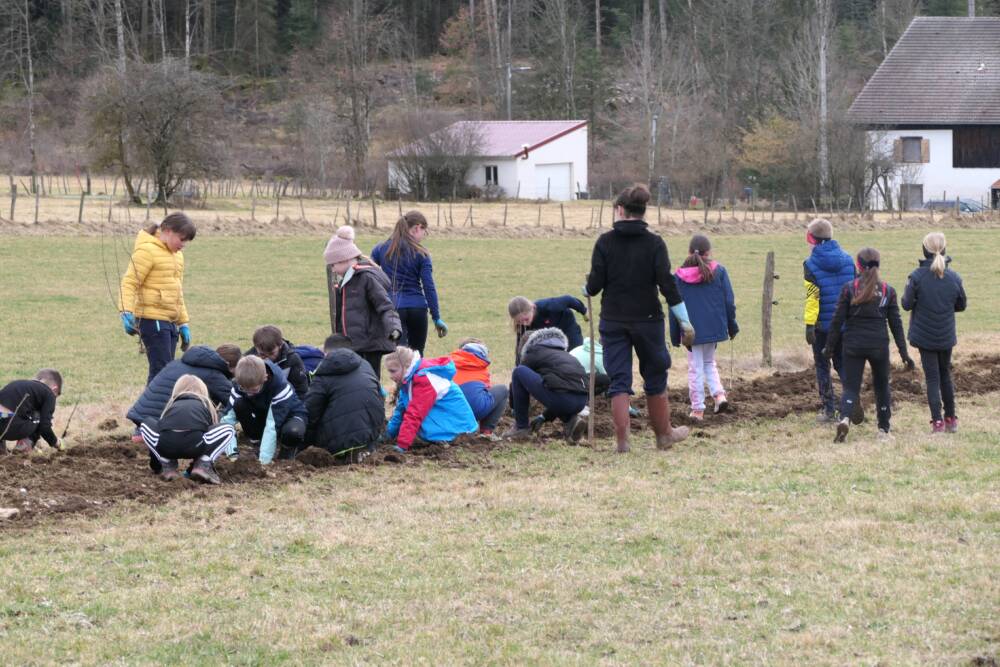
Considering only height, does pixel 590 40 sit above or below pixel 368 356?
above

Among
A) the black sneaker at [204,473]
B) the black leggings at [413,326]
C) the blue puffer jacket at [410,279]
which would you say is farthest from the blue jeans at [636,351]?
the black sneaker at [204,473]

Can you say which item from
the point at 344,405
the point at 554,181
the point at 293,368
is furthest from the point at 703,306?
the point at 554,181

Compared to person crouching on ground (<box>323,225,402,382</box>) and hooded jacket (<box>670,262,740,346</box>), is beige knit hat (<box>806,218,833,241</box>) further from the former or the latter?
person crouching on ground (<box>323,225,402,382</box>)

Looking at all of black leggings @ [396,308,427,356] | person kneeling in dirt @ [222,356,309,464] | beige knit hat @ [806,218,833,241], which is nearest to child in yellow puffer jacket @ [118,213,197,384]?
person kneeling in dirt @ [222,356,309,464]

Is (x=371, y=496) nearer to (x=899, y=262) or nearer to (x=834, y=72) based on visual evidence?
(x=899, y=262)

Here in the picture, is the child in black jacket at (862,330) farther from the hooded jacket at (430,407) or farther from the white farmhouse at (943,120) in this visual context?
the white farmhouse at (943,120)

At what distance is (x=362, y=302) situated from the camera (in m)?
11.1

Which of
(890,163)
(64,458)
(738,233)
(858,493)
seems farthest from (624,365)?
(890,163)

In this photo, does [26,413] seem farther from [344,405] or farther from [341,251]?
[341,251]

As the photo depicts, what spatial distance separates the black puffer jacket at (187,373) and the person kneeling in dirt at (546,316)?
8.32 feet

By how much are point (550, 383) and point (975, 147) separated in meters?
59.0

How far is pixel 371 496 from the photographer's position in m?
8.98

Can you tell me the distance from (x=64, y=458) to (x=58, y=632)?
4.19 meters

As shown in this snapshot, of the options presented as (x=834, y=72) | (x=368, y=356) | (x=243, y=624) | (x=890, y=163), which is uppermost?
(x=834, y=72)
